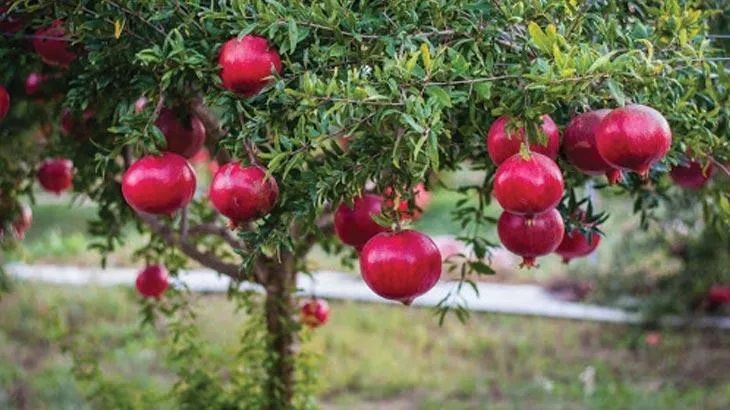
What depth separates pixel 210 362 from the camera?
2965mm

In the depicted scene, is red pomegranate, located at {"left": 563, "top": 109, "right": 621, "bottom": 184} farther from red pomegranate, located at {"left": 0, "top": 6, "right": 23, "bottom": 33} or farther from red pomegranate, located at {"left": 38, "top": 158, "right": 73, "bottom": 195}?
red pomegranate, located at {"left": 38, "top": 158, "right": 73, "bottom": 195}

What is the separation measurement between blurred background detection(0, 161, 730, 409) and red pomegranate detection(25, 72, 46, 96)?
227 centimetres

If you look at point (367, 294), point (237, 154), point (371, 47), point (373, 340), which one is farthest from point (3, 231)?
point (367, 294)

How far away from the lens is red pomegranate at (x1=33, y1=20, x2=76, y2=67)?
6.03ft

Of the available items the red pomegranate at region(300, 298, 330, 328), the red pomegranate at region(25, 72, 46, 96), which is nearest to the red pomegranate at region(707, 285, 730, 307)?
the red pomegranate at region(300, 298, 330, 328)

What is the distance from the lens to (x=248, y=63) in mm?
1465

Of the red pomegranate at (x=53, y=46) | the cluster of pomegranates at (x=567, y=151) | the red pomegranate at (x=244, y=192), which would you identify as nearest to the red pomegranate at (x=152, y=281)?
the red pomegranate at (x=53, y=46)

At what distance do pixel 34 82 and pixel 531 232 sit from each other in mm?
1251

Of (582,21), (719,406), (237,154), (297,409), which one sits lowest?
(719,406)

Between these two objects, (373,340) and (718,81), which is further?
(373,340)

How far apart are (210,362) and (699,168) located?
5.30 ft

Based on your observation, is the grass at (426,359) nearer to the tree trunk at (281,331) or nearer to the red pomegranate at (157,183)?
the tree trunk at (281,331)

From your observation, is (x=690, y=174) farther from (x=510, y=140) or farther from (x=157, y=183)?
(x=157, y=183)

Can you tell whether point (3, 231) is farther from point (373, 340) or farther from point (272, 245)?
point (373, 340)
